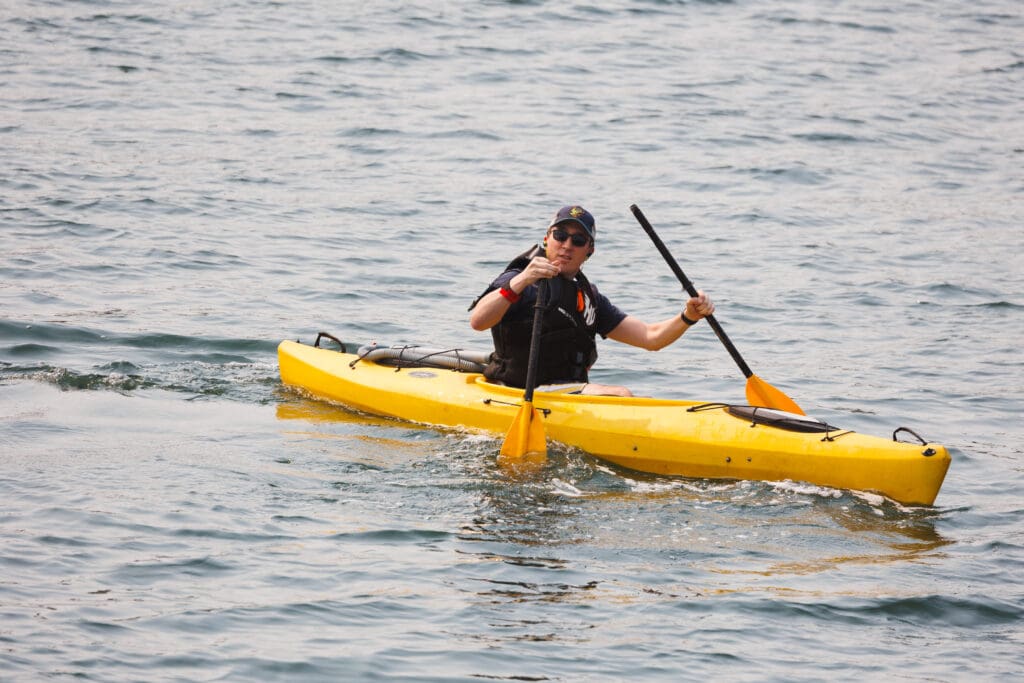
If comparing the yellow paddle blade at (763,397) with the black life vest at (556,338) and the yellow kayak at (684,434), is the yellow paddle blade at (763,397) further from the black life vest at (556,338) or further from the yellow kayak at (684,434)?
the black life vest at (556,338)

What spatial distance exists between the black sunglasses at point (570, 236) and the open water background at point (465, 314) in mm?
1063

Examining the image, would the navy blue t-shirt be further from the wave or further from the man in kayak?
the wave

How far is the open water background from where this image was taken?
15.7 ft

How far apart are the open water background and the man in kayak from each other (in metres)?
0.61

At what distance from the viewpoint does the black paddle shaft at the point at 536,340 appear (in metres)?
6.57

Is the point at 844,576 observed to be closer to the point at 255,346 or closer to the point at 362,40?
the point at 255,346

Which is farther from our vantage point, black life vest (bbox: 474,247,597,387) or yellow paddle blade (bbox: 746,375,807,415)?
yellow paddle blade (bbox: 746,375,807,415)

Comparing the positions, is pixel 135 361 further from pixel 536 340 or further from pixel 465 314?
pixel 536 340

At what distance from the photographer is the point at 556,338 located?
696 centimetres

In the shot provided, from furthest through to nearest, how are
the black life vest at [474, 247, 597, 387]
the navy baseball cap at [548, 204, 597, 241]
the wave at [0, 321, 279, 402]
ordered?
the wave at [0, 321, 279, 402] → the black life vest at [474, 247, 597, 387] → the navy baseball cap at [548, 204, 597, 241]

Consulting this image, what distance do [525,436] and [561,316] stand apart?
27.9 inches

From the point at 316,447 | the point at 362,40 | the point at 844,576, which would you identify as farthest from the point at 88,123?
the point at 844,576

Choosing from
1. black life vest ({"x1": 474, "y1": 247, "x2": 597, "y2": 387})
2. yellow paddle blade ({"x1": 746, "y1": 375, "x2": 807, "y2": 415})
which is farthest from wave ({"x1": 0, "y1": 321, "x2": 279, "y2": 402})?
yellow paddle blade ({"x1": 746, "y1": 375, "x2": 807, "y2": 415})

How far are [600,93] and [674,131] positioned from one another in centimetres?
179
